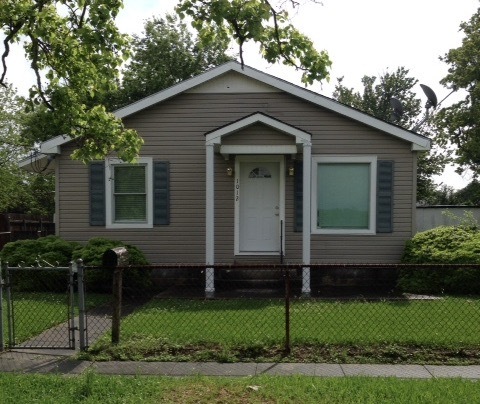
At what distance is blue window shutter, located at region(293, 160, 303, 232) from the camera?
1113 cm

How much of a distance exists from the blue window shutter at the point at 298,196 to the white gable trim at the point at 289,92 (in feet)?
4.67

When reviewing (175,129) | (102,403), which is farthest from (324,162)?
(102,403)

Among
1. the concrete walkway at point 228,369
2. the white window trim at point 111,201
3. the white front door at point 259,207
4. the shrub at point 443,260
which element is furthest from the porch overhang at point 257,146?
the concrete walkway at point 228,369

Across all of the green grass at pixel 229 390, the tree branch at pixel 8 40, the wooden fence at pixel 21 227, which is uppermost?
the tree branch at pixel 8 40

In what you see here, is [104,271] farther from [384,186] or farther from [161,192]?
[384,186]

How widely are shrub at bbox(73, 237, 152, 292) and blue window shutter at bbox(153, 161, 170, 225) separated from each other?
3.35 feet

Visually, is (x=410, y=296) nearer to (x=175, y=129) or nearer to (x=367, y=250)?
(x=367, y=250)

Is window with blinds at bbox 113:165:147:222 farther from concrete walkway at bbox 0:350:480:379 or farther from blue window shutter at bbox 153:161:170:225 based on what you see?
concrete walkway at bbox 0:350:480:379

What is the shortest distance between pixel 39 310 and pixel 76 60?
160 inches

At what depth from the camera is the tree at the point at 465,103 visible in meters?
25.7

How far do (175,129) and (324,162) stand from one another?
339 cm

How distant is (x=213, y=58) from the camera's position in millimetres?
31609

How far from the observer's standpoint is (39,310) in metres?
8.28

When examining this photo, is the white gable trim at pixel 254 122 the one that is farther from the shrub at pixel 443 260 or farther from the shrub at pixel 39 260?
the shrub at pixel 39 260
